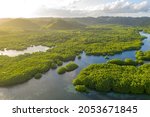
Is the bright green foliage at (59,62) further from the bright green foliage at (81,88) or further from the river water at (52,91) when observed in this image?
the bright green foliage at (81,88)

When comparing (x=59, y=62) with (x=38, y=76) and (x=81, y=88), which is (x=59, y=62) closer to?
(x=38, y=76)

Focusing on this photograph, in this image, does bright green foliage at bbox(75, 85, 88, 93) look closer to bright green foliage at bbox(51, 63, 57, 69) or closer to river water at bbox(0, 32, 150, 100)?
river water at bbox(0, 32, 150, 100)

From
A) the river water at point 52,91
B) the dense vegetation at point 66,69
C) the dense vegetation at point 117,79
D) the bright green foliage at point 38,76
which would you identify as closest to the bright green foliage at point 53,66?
the dense vegetation at point 66,69

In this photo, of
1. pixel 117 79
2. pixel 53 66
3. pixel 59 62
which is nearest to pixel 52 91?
pixel 117 79

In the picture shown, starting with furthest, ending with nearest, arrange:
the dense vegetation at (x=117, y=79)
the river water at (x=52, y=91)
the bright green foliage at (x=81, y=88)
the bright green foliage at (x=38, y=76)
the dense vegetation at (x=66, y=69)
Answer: the dense vegetation at (x=66, y=69) → the bright green foliage at (x=38, y=76) → the bright green foliage at (x=81, y=88) → the dense vegetation at (x=117, y=79) → the river water at (x=52, y=91)

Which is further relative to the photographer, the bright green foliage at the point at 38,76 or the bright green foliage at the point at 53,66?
the bright green foliage at the point at 53,66

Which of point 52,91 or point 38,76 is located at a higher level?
point 38,76

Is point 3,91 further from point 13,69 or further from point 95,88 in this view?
point 95,88

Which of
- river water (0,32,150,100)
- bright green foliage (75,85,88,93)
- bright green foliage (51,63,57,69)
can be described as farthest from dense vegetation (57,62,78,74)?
bright green foliage (75,85,88,93)

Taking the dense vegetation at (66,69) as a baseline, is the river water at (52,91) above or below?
below
